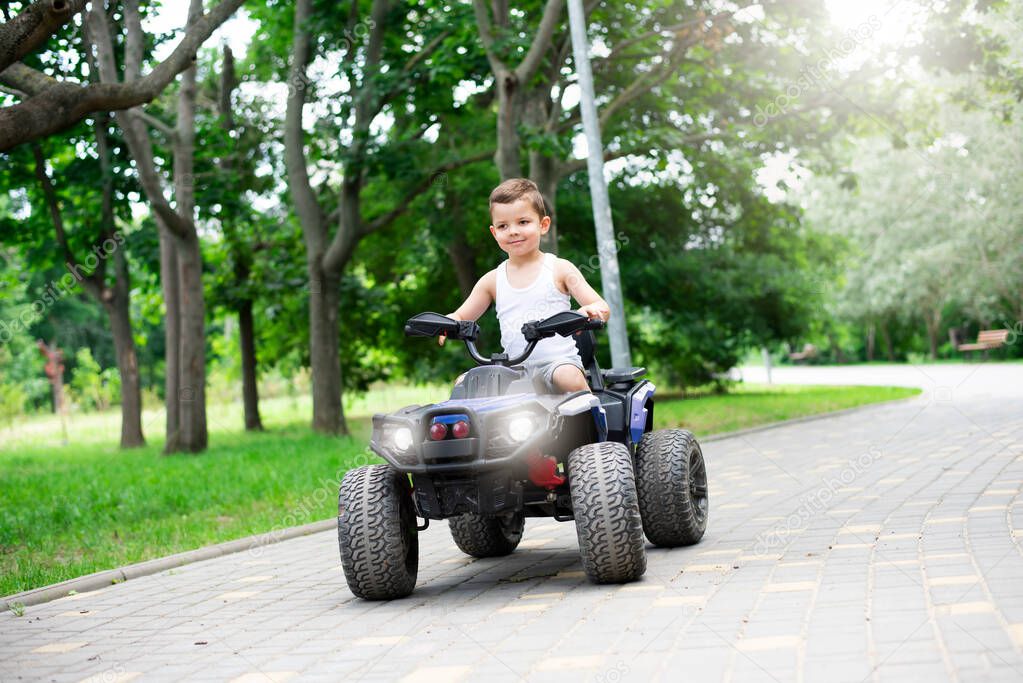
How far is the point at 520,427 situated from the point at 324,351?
16.8m

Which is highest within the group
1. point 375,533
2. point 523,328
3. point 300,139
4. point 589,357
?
point 300,139

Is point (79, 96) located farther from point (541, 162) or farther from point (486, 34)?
point (541, 162)

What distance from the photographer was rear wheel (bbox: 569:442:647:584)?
5656 mm

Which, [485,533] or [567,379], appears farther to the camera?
[485,533]

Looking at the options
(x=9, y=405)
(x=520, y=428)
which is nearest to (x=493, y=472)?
(x=520, y=428)

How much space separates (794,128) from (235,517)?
43.8 ft

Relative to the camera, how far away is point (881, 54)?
60.2 feet

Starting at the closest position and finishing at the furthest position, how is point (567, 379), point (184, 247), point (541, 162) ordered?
point (567, 379) → point (184, 247) → point (541, 162)

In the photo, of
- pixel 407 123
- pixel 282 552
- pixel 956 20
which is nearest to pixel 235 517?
pixel 282 552

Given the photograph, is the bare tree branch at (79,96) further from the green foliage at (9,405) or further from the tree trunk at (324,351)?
the green foliage at (9,405)

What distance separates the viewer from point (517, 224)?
636 centimetres

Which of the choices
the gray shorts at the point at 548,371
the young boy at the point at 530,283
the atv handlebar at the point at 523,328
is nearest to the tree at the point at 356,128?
the young boy at the point at 530,283

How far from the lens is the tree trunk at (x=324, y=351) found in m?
22.0

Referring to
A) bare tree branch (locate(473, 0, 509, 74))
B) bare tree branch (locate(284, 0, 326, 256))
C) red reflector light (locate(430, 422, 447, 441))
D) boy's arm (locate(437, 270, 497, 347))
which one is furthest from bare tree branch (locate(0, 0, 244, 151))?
bare tree branch (locate(284, 0, 326, 256))
